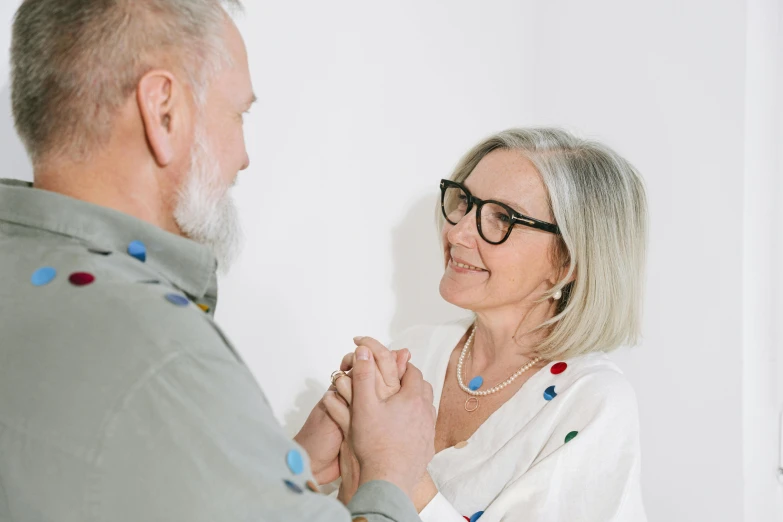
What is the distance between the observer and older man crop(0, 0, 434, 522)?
2.93ft

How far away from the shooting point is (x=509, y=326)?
2.09 metres

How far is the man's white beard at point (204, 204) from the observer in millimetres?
1166

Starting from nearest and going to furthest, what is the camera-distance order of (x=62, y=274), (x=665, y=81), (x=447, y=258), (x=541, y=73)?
(x=62, y=274), (x=447, y=258), (x=665, y=81), (x=541, y=73)

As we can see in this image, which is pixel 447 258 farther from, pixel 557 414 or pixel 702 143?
pixel 702 143

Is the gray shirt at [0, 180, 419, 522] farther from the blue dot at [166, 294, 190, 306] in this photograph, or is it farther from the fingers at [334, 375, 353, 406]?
the fingers at [334, 375, 353, 406]

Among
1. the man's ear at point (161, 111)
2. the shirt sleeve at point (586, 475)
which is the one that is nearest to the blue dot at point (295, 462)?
the man's ear at point (161, 111)

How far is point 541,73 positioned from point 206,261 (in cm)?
230

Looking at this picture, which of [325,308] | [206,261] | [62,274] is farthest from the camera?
[325,308]

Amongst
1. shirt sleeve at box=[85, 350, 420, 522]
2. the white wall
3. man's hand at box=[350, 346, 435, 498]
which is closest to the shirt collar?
shirt sleeve at box=[85, 350, 420, 522]

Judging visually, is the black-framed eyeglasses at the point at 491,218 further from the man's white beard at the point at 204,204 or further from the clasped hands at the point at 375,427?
the man's white beard at the point at 204,204

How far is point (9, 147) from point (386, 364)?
100cm

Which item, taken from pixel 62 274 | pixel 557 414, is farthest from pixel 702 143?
pixel 62 274

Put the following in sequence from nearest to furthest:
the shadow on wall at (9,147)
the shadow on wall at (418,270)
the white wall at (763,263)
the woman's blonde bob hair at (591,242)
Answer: the shadow on wall at (9,147) < the woman's blonde bob hair at (591,242) < the white wall at (763,263) < the shadow on wall at (418,270)

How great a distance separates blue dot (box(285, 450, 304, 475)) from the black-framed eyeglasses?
1.11 metres
